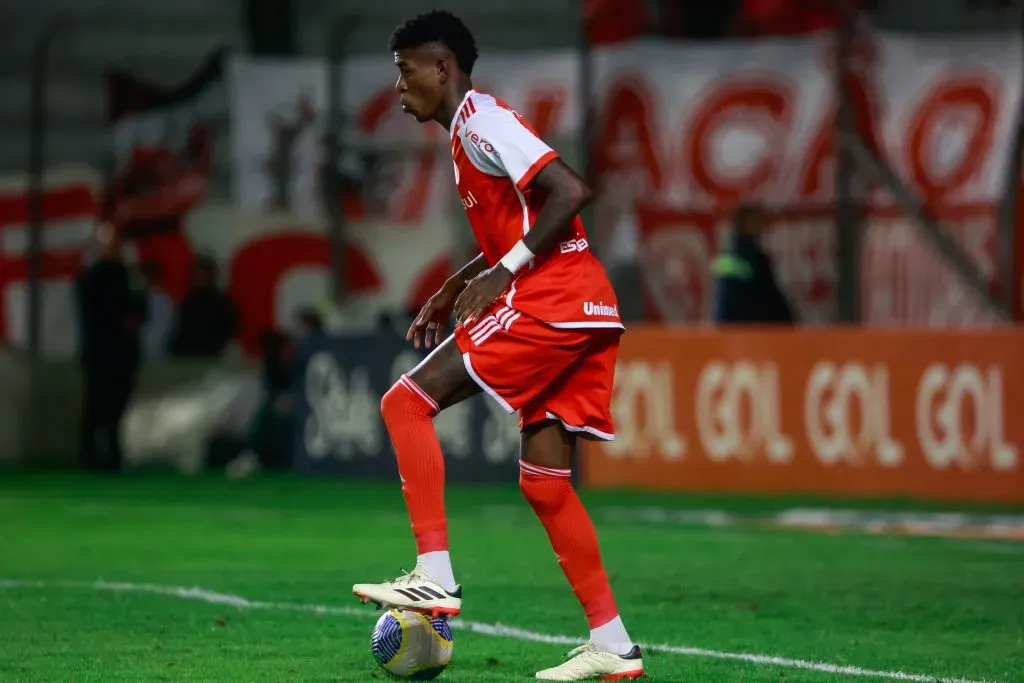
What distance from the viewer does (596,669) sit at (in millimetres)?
6094

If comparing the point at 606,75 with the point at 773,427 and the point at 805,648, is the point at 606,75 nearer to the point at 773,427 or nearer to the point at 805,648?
the point at 773,427

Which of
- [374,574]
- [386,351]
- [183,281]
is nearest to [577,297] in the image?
[374,574]

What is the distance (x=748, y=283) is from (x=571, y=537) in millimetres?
8805

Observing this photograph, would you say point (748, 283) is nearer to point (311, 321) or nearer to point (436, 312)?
point (311, 321)

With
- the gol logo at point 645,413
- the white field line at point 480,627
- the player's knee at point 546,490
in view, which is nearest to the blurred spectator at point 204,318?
the gol logo at point 645,413

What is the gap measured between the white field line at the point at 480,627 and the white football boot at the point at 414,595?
3.43 feet

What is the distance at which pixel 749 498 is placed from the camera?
45.6ft

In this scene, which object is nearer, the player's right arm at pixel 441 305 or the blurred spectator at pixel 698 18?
the player's right arm at pixel 441 305

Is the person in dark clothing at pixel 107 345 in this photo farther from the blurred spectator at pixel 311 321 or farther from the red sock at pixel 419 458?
the red sock at pixel 419 458

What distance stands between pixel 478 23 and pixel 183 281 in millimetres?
3855

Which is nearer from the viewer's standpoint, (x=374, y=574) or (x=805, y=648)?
(x=805, y=648)

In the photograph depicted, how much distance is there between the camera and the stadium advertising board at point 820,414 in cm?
1345

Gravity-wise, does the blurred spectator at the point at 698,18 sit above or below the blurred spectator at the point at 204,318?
above

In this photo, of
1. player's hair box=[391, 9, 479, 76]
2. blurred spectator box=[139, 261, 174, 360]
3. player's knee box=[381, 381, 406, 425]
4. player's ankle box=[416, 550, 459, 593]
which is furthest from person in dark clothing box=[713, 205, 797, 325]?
player's ankle box=[416, 550, 459, 593]
